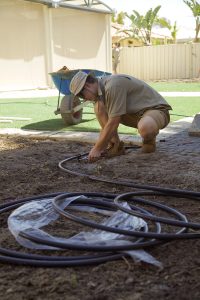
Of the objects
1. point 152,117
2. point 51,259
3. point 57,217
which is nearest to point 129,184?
point 57,217

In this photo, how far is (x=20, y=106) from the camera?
10469 millimetres

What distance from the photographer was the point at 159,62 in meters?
22.6

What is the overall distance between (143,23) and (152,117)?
78.9 ft

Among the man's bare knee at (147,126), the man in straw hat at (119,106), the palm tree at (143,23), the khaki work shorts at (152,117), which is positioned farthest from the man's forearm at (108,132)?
the palm tree at (143,23)

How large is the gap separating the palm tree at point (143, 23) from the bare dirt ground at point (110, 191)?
22.6 metres

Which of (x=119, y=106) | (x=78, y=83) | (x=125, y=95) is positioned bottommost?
(x=119, y=106)

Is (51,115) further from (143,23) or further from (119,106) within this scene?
(143,23)

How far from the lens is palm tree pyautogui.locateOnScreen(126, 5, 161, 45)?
2702 cm

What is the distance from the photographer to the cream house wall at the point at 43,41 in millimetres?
15891

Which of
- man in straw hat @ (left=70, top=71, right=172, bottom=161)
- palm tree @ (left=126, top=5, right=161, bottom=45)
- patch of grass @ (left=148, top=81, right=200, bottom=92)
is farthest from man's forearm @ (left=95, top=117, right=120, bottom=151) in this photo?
palm tree @ (left=126, top=5, right=161, bottom=45)

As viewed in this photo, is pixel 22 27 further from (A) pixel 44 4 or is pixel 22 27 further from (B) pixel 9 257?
(B) pixel 9 257

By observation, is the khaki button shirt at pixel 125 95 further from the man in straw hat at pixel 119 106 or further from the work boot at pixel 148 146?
the work boot at pixel 148 146

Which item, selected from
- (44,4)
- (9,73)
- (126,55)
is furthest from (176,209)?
(126,55)

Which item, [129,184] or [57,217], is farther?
[129,184]
